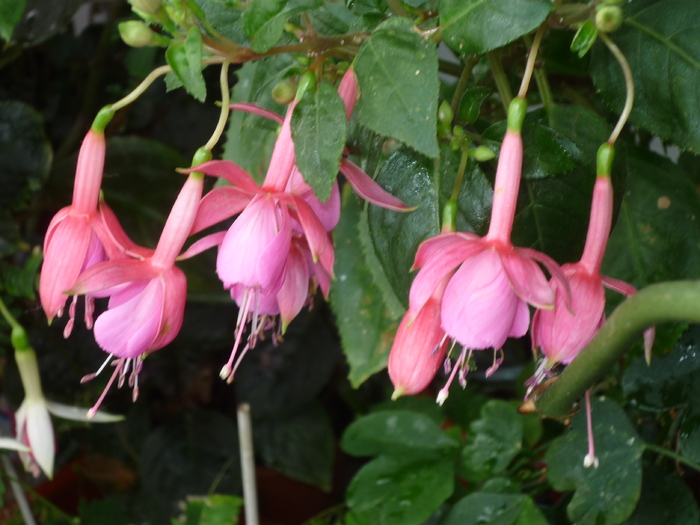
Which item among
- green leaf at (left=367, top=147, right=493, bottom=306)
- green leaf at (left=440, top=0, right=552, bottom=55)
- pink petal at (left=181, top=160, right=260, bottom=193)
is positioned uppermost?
green leaf at (left=440, top=0, right=552, bottom=55)

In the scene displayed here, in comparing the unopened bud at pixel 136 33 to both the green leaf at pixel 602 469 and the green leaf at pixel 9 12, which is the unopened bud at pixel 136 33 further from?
the green leaf at pixel 602 469

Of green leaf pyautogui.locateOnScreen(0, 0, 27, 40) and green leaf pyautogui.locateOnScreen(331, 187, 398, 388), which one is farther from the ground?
green leaf pyautogui.locateOnScreen(0, 0, 27, 40)

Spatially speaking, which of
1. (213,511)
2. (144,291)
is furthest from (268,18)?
(213,511)

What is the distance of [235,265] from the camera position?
269 mm

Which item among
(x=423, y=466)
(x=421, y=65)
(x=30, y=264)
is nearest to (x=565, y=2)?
(x=421, y=65)

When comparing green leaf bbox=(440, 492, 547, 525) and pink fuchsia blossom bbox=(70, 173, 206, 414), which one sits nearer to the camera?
pink fuchsia blossom bbox=(70, 173, 206, 414)

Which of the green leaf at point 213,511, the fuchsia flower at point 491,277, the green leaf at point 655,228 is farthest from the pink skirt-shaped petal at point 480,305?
the green leaf at point 213,511

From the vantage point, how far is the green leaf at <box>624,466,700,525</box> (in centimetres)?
42

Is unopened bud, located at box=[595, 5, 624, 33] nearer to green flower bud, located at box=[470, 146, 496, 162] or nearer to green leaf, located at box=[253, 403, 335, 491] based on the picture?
green flower bud, located at box=[470, 146, 496, 162]

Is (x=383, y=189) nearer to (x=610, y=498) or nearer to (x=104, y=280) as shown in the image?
(x=104, y=280)

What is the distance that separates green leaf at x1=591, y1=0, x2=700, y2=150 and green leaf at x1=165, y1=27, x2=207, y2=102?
231 millimetres

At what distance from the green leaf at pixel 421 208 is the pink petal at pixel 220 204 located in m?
0.08

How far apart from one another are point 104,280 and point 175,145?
643 millimetres

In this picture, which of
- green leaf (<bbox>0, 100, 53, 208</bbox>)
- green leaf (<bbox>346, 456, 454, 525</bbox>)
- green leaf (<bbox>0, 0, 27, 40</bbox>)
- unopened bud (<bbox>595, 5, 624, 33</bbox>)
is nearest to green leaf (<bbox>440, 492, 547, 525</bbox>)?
green leaf (<bbox>346, 456, 454, 525</bbox>)
